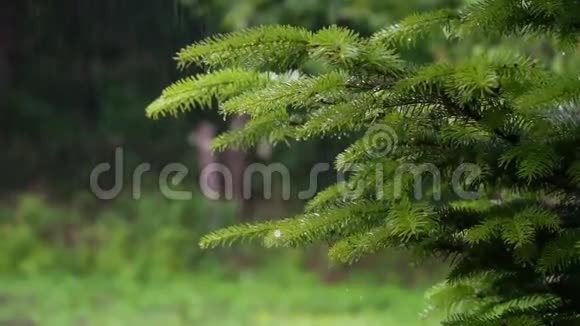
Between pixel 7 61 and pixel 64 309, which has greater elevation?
pixel 7 61

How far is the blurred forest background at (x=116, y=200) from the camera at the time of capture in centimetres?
163

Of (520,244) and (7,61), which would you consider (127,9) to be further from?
(520,244)

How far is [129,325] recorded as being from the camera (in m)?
1.64

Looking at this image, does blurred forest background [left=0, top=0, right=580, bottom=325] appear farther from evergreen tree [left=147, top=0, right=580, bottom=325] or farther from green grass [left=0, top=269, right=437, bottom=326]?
evergreen tree [left=147, top=0, right=580, bottom=325]

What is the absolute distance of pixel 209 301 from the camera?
167 centimetres

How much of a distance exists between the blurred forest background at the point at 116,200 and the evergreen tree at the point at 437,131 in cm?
72

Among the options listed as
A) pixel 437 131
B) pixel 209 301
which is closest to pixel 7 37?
pixel 209 301

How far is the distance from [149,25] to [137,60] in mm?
83

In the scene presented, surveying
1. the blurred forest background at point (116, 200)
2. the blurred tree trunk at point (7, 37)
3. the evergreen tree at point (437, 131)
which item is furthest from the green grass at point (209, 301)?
the evergreen tree at point (437, 131)

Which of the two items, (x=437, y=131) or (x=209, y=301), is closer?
(x=437, y=131)

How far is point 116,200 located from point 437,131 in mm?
990

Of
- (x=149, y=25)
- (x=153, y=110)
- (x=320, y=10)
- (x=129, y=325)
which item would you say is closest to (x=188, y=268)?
(x=129, y=325)

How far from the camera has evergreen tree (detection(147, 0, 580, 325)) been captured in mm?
761

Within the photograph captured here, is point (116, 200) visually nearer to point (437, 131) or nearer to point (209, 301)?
point (209, 301)
